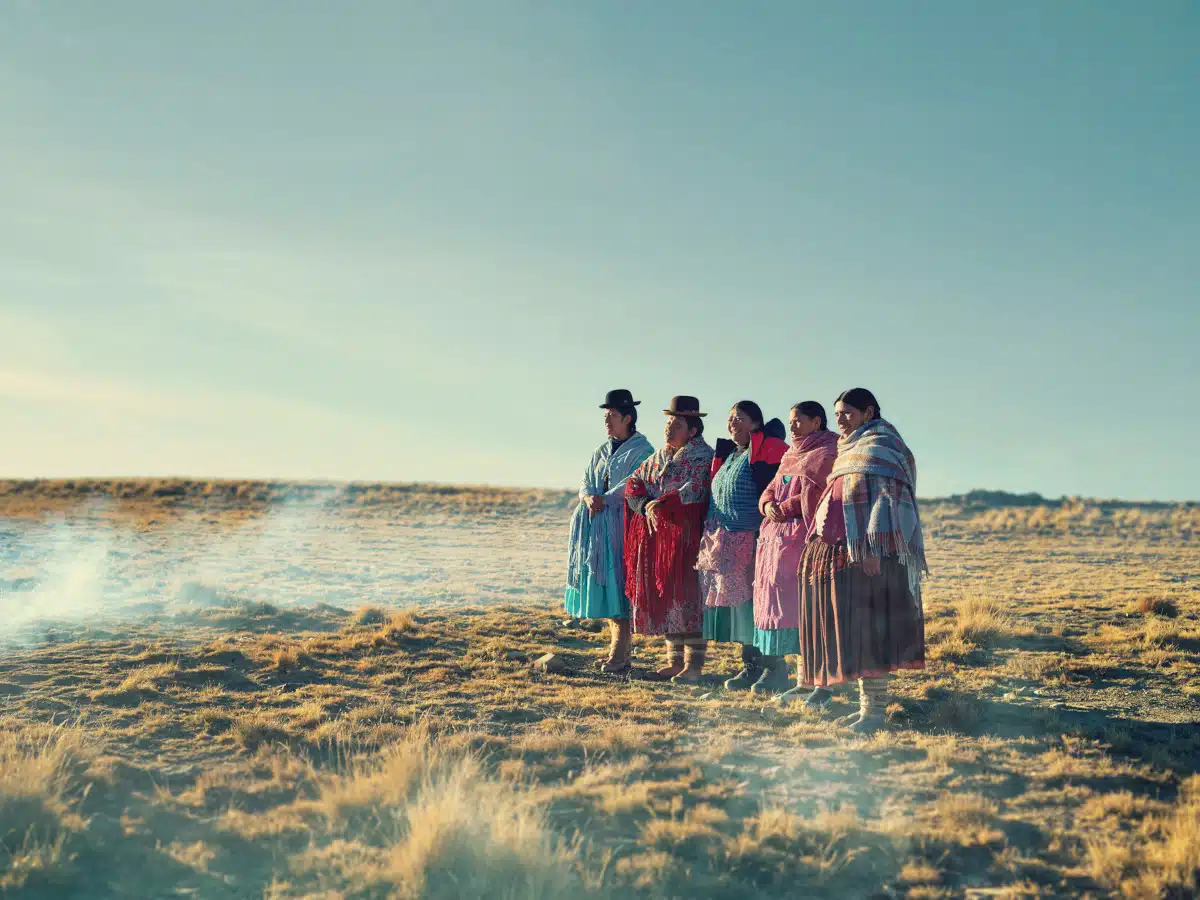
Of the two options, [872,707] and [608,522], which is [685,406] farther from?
[872,707]

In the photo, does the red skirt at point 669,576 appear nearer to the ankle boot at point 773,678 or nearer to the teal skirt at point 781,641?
the ankle boot at point 773,678

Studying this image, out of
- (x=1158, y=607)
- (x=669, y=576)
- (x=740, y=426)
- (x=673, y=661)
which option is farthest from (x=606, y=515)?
(x=1158, y=607)

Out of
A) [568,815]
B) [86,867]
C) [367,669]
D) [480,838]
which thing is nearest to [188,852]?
[86,867]

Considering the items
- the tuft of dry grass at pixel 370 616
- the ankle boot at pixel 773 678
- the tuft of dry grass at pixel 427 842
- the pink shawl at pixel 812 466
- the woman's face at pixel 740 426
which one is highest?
the woman's face at pixel 740 426

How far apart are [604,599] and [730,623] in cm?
134

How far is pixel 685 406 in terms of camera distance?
7.96 meters

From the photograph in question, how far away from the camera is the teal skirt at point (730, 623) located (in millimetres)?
7410

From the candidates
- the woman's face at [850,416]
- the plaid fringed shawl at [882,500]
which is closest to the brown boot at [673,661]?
the plaid fringed shawl at [882,500]

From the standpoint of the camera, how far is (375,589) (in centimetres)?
1708

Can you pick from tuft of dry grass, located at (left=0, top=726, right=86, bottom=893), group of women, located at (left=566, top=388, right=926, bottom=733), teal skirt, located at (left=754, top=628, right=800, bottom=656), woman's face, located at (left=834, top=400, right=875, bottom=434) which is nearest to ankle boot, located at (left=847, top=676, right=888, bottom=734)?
group of women, located at (left=566, top=388, right=926, bottom=733)

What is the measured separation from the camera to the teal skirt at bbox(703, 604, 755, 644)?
7.41 metres

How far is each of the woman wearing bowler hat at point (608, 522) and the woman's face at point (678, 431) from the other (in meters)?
0.45

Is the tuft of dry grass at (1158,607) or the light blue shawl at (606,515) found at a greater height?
the light blue shawl at (606,515)

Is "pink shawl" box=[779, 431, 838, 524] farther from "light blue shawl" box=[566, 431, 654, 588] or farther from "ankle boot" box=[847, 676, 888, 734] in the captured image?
"light blue shawl" box=[566, 431, 654, 588]
